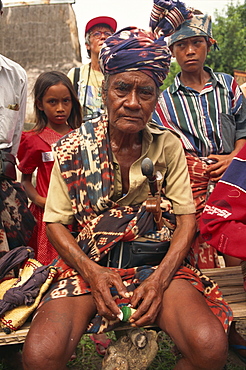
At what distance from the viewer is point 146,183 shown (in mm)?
2748

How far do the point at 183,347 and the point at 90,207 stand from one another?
967 millimetres

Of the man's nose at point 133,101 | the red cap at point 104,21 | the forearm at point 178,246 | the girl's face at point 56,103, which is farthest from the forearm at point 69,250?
the red cap at point 104,21

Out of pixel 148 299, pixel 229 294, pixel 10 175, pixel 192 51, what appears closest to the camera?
pixel 148 299

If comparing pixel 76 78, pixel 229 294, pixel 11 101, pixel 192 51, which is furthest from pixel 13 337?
pixel 76 78

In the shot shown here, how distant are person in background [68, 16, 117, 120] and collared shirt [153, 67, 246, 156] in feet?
3.28

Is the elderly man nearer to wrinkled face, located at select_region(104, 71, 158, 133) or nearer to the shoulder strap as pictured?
wrinkled face, located at select_region(104, 71, 158, 133)

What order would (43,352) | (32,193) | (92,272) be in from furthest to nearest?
(32,193) < (92,272) < (43,352)

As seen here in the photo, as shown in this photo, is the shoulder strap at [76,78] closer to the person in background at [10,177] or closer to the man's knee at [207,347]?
the person in background at [10,177]

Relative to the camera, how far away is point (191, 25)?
3604 mm

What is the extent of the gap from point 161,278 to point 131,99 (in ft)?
3.50

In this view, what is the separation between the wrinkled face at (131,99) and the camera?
2.64 m

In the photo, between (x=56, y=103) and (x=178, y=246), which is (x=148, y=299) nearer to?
(x=178, y=246)

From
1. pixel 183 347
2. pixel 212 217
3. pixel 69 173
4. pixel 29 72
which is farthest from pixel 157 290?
pixel 29 72

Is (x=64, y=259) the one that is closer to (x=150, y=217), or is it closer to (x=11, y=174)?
(x=150, y=217)
